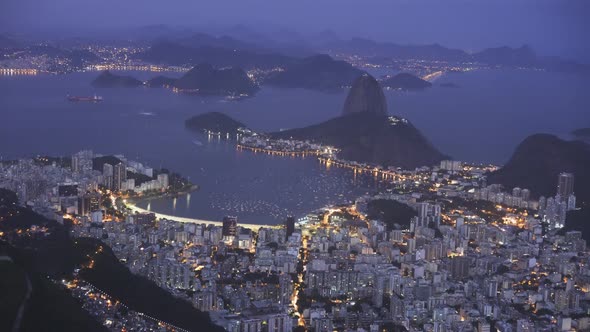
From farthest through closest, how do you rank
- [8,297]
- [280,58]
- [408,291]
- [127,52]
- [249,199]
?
[127,52] < [280,58] < [249,199] < [408,291] < [8,297]

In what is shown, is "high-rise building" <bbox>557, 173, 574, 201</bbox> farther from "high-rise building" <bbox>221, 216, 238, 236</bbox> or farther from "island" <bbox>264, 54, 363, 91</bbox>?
"island" <bbox>264, 54, 363, 91</bbox>

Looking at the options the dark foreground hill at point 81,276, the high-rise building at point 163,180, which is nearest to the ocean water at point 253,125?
the high-rise building at point 163,180

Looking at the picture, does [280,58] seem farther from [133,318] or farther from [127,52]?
[133,318]

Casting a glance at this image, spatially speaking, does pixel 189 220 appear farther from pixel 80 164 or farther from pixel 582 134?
pixel 582 134

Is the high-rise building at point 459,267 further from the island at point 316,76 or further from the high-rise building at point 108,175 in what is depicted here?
the island at point 316,76

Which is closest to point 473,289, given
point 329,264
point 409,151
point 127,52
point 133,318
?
point 329,264

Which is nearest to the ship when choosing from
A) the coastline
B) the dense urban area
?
the dense urban area

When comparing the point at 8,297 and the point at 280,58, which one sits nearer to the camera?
the point at 8,297
